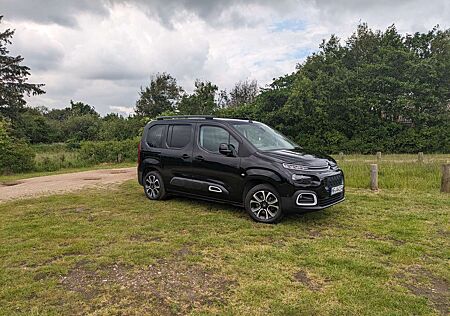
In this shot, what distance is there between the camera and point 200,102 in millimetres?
35688

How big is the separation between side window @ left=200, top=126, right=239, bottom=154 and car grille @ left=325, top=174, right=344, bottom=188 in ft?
5.18

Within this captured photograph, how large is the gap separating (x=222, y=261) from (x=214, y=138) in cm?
286

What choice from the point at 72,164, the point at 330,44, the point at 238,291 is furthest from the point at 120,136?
the point at 238,291

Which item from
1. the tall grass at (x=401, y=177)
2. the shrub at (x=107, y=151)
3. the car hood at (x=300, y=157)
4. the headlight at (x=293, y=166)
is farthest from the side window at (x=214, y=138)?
the shrub at (x=107, y=151)

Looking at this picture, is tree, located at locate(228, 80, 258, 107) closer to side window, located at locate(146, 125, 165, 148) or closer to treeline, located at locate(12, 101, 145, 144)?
treeline, located at locate(12, 101, 145, 144)

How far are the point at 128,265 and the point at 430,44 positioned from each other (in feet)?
127

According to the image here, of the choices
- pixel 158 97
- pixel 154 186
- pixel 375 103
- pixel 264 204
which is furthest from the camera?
pixel 158 97

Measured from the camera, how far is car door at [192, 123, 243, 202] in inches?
237

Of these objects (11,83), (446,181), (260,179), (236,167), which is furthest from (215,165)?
(11,83)

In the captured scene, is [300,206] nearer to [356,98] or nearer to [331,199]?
[331,199]

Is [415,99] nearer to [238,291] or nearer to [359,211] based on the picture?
[359,211]

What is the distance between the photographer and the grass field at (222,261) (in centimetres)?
310

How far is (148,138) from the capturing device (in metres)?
7.63

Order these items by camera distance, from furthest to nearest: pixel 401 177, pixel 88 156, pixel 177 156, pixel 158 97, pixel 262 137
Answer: pixel 158 97, pixel 88 156, pixel 401 177, pixel 177 156, pixel 262 137
